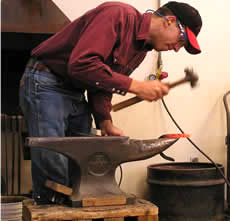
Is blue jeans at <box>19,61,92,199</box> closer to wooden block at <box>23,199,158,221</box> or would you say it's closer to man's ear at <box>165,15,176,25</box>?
wooden block at <box>23,199,158,221</box>

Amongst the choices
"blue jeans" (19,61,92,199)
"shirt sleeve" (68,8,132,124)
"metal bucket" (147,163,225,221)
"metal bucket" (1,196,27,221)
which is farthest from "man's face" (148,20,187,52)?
"metal bucket" (1,196,27,221)

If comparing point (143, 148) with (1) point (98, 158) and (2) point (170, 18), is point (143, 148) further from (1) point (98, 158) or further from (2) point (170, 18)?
(2) point (170, 18)

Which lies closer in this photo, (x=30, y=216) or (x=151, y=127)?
(x=30, y=216)

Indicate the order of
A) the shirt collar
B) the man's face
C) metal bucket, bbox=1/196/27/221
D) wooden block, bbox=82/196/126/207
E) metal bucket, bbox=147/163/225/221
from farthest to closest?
1. metal bucket, bbox=147/163/225/221
2. metal bucket, bbox=1/196/27/221
3. the man's face
4. the shirt collar
5. wooden block, bbox=82/196/126/207

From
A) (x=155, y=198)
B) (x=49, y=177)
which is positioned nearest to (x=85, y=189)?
(x=49, y=177)

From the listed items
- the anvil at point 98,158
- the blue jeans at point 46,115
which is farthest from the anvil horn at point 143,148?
the blue jeans at point 46,115

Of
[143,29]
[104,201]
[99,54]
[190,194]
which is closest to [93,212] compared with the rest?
[104,201]

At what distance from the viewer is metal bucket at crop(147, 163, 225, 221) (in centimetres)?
263

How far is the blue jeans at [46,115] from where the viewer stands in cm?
171

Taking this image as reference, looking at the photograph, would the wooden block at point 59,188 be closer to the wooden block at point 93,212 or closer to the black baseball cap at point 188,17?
the wooden block at point 93,212

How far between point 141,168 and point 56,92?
158 centimetres

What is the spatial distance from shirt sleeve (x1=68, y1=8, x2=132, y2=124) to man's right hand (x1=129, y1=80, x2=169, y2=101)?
0.03 metres

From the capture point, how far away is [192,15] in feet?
6.41

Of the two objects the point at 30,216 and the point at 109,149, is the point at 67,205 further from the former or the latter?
the point at 109,149
